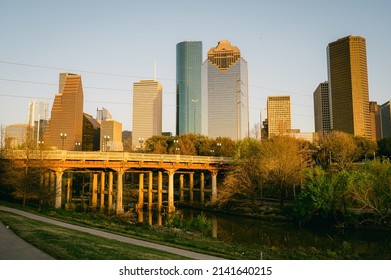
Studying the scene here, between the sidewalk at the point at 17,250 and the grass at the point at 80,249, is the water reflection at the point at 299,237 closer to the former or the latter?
the grass at the point at 80,249

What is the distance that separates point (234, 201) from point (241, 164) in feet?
21.7

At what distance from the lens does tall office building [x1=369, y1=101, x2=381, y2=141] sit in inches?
5763

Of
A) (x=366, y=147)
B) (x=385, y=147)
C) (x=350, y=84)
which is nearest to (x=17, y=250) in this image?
(x=385, y=147)

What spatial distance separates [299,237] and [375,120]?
150045mm

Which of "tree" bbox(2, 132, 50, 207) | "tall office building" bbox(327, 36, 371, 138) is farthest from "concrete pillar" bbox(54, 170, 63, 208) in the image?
"tall office building" bbox(327, 36, 371, 138)

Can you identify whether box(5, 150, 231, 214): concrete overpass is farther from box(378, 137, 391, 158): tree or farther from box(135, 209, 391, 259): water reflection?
box(378, 137, 391, 158): tree

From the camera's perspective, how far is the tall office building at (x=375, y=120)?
480 ft

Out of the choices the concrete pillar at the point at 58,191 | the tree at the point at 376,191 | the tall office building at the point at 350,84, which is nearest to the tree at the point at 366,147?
the tall office building at the point at 350,84

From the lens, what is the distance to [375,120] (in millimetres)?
158250

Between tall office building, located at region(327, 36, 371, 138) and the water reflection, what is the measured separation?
99.4 meters

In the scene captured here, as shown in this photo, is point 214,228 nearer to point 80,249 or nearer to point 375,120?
point 80,249

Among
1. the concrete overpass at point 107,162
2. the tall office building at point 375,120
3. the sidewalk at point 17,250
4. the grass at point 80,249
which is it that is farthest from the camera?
the tall office building at point 375,120

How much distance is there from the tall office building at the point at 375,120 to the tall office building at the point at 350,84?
1.82m
